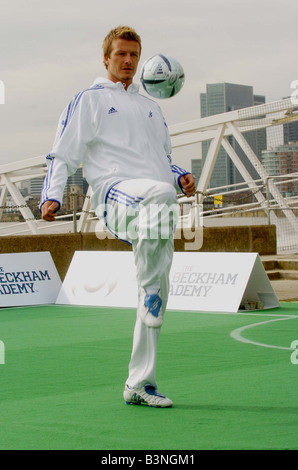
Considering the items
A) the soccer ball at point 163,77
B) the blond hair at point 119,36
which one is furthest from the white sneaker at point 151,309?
the soccer ball at point 163,77

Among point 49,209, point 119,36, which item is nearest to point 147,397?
point 49,209

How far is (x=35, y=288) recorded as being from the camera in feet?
47.6

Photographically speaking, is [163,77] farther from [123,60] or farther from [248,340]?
[248,340]

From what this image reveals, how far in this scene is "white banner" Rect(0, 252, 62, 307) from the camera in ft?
46.7

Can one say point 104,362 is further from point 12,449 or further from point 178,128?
point 178,128

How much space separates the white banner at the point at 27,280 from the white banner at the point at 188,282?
240 millimetres

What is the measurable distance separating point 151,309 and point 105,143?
45.9 inches

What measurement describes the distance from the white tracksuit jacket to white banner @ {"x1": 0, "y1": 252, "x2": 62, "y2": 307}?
8.42m

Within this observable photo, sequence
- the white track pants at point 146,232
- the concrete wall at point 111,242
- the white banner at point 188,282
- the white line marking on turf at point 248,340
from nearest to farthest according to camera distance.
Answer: the white track pants at point 146,232
the white line marking on turf at point 248,340
the white banner at point 188,282
the concrete wall at point 111,242

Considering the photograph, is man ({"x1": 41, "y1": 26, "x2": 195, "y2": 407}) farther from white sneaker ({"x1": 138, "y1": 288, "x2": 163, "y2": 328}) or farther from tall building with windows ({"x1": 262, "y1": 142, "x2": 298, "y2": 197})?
tall building with windows ({"x1": 262, "y1": 142, "x2": 298, "y2": 197})

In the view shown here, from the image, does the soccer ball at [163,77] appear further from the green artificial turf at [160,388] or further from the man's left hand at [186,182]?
the green artificial turf at [160,388]

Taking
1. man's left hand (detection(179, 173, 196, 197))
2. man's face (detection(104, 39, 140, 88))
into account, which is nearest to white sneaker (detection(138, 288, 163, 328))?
man's left hand (detection(179, 173, 196, 197))

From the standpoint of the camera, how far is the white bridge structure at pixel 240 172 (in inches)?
937
